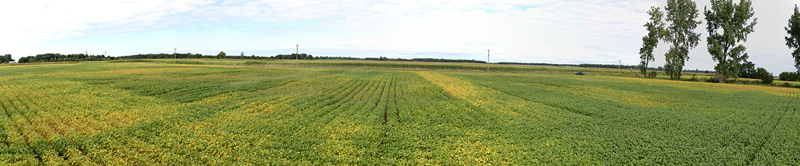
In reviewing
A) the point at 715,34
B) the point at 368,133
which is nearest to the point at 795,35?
the point at 715,34

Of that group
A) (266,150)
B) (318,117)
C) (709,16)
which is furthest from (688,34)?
(266,150)

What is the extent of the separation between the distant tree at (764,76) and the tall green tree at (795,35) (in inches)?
161

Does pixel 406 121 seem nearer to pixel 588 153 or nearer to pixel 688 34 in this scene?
pixel 588 153

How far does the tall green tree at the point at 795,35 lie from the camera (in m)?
44.5

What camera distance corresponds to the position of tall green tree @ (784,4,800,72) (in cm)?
4453

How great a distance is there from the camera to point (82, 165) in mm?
7816

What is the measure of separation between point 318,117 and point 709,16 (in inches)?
2508

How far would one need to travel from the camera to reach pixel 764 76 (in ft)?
182

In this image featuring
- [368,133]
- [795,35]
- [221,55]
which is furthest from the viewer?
[221,55]

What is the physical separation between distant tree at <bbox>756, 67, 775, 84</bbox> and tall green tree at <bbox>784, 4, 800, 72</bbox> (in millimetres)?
4078

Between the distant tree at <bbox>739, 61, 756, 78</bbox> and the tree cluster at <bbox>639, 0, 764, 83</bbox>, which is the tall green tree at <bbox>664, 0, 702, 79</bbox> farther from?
the distant tree at <bbox>739, 61, 756, 78</bbox>

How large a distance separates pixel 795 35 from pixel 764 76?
1380 centimetres

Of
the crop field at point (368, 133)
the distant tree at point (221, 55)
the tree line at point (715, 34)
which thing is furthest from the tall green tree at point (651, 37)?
the distant tree at point (221, 55)

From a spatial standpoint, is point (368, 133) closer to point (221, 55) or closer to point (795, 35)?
point (795, 35)
